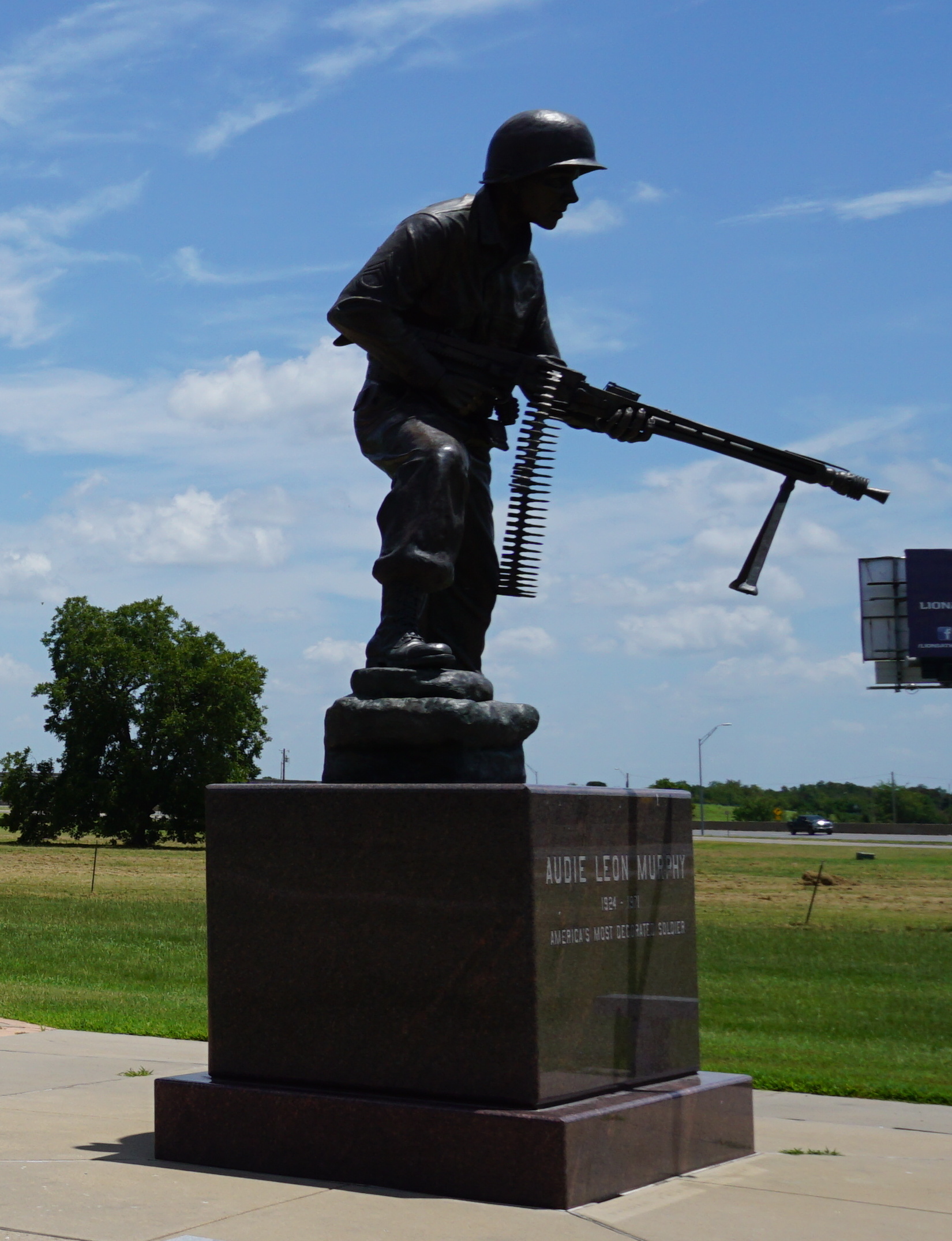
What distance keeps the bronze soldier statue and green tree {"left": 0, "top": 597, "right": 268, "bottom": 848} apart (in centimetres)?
5164

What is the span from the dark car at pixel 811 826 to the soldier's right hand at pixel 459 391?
83360 mm

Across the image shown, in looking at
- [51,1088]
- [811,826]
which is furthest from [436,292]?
[811,826]

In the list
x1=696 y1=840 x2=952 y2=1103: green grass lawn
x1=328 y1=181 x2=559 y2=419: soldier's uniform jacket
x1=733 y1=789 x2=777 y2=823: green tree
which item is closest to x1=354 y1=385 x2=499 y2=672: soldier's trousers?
x1=328 y1=181 x2=559 y2=419: soldier's uniform jacket

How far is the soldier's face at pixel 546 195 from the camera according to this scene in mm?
6336

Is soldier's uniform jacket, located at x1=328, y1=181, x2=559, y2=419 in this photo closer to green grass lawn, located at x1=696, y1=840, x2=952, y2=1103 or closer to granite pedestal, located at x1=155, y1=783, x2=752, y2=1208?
granite pedestal, located at x1=155, y1=783, x2=752, y2=1208

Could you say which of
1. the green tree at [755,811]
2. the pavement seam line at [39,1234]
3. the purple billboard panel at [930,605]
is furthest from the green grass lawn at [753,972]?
the green tree at [755,811]

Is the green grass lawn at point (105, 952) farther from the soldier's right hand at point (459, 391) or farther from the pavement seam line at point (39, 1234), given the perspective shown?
the pavement seam line at point (39, 1234)

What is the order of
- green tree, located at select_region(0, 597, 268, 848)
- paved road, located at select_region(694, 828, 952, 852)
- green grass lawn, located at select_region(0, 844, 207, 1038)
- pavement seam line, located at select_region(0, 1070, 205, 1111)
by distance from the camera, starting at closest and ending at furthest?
pavement seam line, located at select_region(0, 1070, 205, 1111)
green grass lawn, located at select_region(0, 844, 207, 1038)
green tree, located at select_region(0, 597, 268, 848)
paved road, located at select_region(694, 828, 952, 852)

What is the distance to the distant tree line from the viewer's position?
11438 centimetres

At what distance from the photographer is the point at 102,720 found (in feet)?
194

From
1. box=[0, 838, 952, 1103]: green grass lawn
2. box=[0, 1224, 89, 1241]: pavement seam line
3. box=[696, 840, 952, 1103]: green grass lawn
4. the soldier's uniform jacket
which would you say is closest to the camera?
box=[0, 1224, 89, 1241]: pavement seam line

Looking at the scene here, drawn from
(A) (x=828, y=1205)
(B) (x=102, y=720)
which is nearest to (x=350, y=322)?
(A) (x=828, y=1205)

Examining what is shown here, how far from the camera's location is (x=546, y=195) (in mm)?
6391

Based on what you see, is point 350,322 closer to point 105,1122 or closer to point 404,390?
point 404,390
